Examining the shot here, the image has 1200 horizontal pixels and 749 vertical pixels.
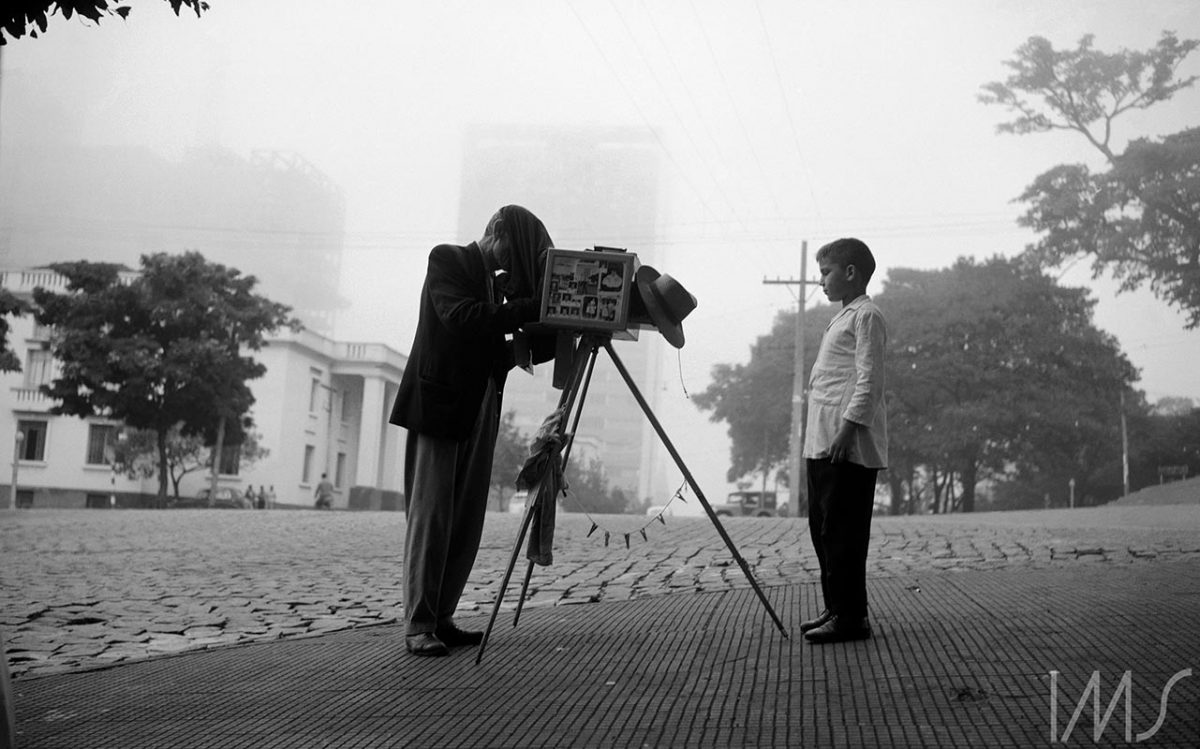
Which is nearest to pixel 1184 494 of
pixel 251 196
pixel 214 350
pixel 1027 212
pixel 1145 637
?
pixel 1027 212

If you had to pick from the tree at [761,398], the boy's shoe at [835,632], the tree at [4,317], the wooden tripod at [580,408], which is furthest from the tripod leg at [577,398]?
the tree at [761,398]

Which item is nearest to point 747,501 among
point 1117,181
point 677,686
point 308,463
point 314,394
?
point 308,463

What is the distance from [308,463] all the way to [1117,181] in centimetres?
3641

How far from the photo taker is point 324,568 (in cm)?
945

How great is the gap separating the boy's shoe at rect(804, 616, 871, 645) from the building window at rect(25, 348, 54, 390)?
4141cm

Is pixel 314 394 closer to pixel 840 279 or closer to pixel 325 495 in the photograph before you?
pixel 325 495

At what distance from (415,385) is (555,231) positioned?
17369 mm

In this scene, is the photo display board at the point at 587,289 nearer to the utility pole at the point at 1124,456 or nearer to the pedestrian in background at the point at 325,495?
the utility pole at the point at 1124,456

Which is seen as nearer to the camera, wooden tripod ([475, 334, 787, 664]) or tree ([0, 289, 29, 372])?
wooden tripod ([475, 334, 787, 664])

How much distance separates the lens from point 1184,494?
21.2 metres

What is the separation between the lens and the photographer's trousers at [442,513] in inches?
180

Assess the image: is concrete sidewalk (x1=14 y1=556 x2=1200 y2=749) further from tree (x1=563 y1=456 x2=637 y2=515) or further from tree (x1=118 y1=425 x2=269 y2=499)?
tree (x1=563 y1=456 x2=637 y2=515)

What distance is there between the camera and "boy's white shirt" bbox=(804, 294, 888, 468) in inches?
177

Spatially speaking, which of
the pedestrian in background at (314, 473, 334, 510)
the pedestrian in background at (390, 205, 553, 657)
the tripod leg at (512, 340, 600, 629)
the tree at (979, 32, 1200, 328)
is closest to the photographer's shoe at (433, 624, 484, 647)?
the pedestrian in background at (390, 205, 553, 657)
